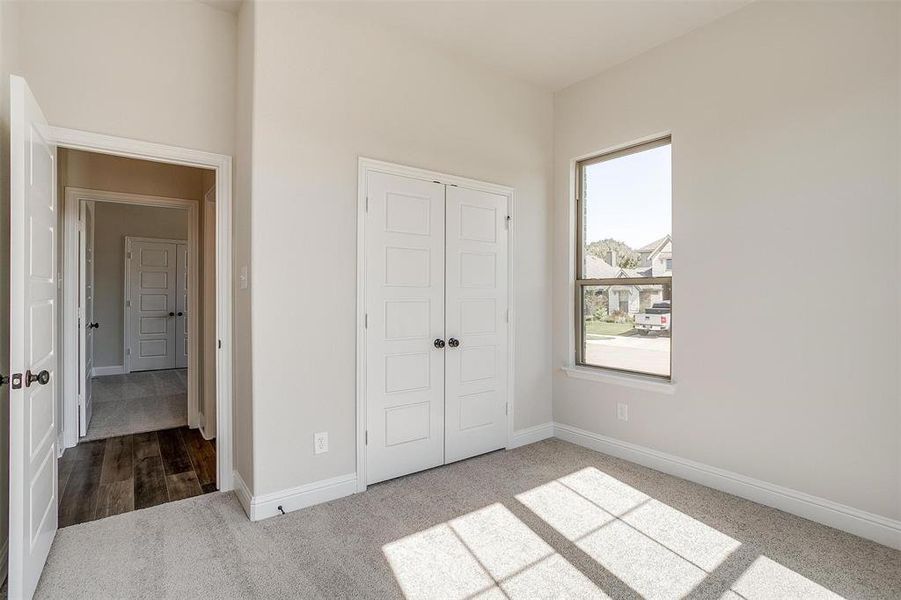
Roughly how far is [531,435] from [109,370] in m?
6.99

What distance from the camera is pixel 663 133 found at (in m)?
3.24

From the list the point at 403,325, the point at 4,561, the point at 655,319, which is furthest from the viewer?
the point at 655,319

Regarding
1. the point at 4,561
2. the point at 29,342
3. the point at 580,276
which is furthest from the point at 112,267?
the point at 580,276

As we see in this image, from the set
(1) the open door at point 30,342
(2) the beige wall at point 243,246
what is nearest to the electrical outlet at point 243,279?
(2) the beige wall at point 243,246

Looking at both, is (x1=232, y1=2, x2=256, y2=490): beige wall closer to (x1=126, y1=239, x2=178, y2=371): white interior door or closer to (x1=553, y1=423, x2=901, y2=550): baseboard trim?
(x1=553, y1=423, x2=901, y2=550): baseboard trim

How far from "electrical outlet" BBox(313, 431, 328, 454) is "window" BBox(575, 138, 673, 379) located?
2.20m

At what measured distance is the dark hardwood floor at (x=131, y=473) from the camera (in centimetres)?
273

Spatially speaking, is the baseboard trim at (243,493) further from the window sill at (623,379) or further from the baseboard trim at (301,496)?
the window sill at (623,379)

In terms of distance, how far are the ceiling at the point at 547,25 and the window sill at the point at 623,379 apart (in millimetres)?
2400

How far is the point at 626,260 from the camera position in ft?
11.5

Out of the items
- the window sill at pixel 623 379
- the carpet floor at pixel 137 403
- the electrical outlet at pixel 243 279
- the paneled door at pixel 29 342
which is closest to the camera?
the paneled door at pixel 29 342

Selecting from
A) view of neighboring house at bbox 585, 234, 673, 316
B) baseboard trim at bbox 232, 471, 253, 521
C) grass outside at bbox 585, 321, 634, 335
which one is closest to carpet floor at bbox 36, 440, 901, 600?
baseboard trim at bbox 232, 471, 253, 521

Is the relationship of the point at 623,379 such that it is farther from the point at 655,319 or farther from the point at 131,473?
the point at 131,473

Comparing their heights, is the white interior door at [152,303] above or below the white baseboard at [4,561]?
above
